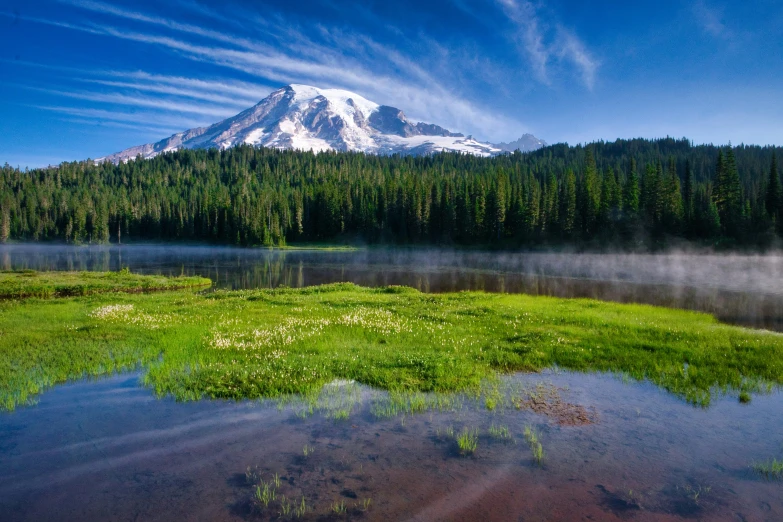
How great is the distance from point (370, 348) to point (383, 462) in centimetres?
878

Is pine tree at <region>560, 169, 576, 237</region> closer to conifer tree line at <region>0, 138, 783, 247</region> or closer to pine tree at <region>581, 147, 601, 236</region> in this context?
conifer tree line at <region>0, 138, 783, 247</region>

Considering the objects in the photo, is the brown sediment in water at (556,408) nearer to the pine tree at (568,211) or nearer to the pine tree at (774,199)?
the pine tree at (774,199)

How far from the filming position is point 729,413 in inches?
477

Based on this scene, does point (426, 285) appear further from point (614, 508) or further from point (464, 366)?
point (614, 508)

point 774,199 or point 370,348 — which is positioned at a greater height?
point 774,199

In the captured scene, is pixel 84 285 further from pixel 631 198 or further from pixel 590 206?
pixel 631 198

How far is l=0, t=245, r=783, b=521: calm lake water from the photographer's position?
26.1ft

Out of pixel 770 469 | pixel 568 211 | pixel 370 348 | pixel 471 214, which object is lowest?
pixel 770 469

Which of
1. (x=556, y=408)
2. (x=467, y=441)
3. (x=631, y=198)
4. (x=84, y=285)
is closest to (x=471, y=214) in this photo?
(x=631, y=198)

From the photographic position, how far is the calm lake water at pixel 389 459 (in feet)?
26.1

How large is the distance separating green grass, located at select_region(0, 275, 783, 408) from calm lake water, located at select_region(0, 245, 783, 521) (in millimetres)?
1154

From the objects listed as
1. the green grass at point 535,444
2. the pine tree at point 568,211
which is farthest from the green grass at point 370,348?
the pine tree at point 568,211

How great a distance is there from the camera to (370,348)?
59.7 feet

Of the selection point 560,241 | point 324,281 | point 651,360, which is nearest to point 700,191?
point 560,241
